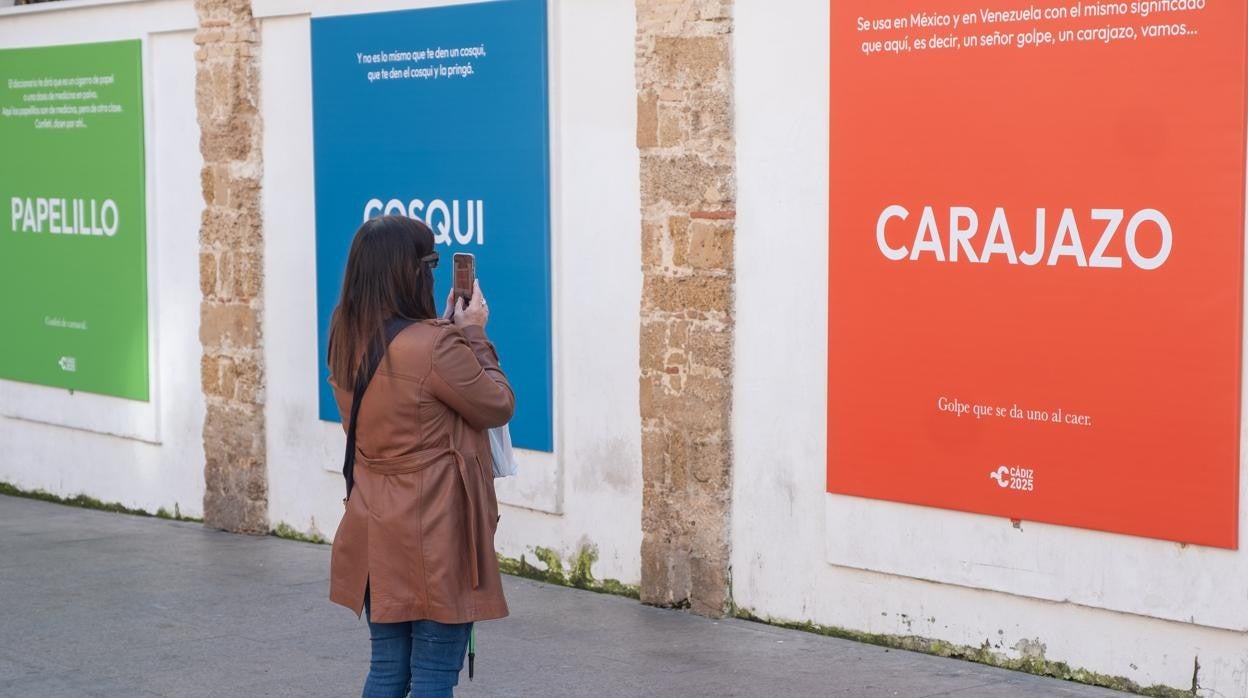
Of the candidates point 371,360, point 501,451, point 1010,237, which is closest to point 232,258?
point 1010,237

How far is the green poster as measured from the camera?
11.7 m

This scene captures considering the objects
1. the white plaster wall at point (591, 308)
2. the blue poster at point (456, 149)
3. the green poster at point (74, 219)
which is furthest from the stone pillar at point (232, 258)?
the white plaster wall at point (591, 308)

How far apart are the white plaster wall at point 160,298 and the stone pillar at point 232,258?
22 cm

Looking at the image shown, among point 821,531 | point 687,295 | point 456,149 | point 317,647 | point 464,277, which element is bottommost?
point 317,647

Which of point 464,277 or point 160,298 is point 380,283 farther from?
point 160,298

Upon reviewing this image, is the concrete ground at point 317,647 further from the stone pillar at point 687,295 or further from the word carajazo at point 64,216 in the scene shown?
the word carajazo at point 64,216

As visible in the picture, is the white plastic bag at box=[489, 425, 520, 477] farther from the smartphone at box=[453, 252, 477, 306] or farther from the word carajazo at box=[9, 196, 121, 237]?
the word carajazo at box=[9, 196, 121, 237]

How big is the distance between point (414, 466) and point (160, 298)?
659 centimetres

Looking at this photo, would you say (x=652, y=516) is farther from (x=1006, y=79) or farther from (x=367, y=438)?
(x=367, y=438)

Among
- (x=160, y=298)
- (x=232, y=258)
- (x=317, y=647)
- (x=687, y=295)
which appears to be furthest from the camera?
(x=160, y=298)

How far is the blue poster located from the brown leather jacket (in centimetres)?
359

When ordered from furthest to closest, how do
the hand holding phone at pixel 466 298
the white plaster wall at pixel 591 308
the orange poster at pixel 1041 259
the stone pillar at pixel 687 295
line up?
the white plaster wall at pixel 591 308
the stone pillar at pixel 687 295
the orange poster at pixel 1041 259
the hand holding phone at pixel 466 298

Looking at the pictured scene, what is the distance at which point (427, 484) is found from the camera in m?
5.42

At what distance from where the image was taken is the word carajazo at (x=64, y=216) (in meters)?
11.9
